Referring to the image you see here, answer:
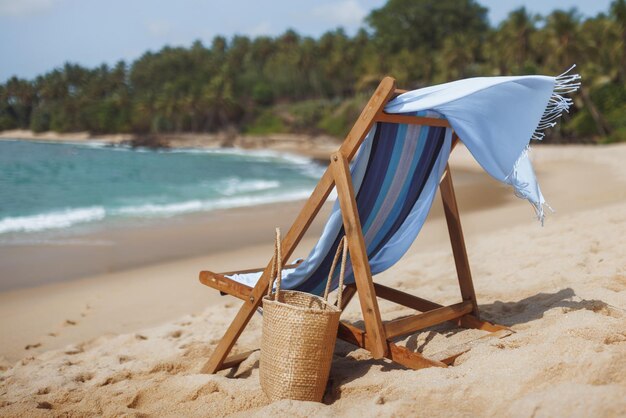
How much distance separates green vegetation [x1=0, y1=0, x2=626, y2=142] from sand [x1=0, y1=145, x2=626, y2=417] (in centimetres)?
2670

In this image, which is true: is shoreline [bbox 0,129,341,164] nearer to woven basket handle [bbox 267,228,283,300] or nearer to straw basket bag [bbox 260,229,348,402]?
woven basket handle [bbox 267,228,283,300]

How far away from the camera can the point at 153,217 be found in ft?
39.8

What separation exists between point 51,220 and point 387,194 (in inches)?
419

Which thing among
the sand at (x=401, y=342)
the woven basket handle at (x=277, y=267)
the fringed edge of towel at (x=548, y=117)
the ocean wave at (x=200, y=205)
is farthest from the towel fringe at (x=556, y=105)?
the ocean wave at (x=200, y=205)

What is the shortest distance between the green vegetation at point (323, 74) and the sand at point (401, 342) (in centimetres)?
2670

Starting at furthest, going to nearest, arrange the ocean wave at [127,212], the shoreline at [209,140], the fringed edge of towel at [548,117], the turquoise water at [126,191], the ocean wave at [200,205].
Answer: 1. the shoreline at [209,140]
2. the ocean wave at [200,205]
3. the turquoise water at [126,191]
4. the ocean wave at [127,212]
5. the fringed edge of towel at [548,117]

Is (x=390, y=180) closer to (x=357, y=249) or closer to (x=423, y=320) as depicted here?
(x=357, y=249)

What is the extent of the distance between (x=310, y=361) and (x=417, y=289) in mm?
2260

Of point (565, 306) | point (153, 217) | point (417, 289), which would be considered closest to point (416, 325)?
point (565, 306)

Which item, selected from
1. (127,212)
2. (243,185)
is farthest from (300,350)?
(243,185)

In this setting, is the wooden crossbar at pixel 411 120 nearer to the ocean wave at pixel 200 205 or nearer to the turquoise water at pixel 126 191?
the turquoise water at pixel 126 191

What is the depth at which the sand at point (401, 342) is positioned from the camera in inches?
90.2

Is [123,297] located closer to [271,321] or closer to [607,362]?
[271,321]

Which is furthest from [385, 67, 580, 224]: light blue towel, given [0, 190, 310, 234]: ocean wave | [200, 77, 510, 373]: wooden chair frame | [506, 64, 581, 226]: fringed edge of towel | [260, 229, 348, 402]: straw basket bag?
[0, 190, 310, 234]: ocean wave
